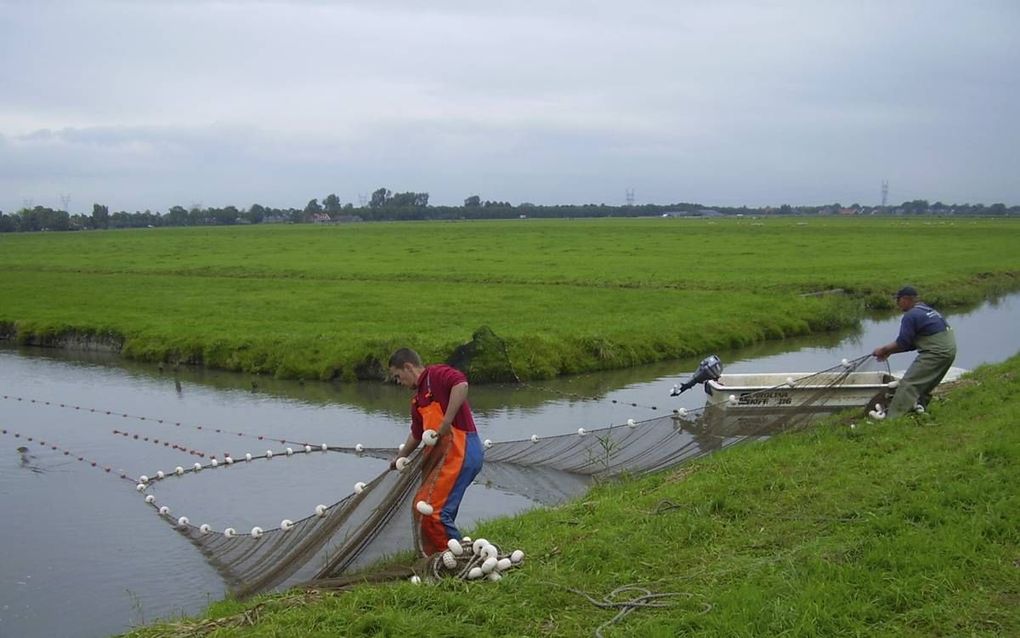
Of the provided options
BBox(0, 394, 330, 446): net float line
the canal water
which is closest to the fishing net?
the canal water

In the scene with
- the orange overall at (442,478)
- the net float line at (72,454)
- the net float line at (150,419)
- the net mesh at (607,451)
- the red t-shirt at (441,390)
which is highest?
the red t-shirt at (441,390)

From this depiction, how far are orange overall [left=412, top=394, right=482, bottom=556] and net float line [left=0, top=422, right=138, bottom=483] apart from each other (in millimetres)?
7634

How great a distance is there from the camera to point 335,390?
62.5 ft

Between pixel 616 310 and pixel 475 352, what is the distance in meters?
8.00

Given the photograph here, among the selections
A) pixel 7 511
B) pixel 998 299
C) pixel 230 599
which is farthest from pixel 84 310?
pixel 998 299

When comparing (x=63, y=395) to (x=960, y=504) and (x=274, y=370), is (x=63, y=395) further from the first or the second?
(x=960, y=504)

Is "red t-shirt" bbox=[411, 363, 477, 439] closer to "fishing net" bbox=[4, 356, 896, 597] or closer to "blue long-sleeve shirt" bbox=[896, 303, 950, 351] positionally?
"fishing net" bbox=[4, 356, 896, 597]

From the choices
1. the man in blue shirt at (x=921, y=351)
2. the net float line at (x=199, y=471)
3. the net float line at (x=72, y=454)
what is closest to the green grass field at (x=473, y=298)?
the net float line at (x=199, y=471)

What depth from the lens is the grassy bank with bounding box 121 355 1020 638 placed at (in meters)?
5.27

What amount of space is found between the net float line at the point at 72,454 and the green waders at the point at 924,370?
32.6 feet

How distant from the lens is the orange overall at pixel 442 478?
6762 millimetres

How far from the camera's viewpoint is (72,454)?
14328mm

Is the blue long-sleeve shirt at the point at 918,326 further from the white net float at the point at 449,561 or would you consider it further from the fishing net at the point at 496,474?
the white net float at the point at 449,561

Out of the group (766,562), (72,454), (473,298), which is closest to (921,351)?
(766,562)
